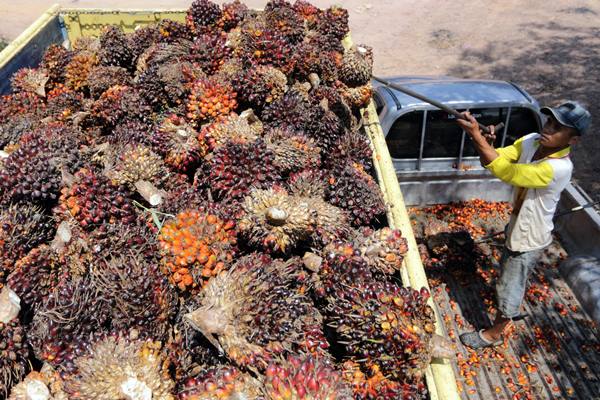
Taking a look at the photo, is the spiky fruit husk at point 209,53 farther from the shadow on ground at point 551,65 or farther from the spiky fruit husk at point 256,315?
the shadow on ground at point 551,65

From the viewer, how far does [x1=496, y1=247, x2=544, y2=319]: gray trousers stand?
186 inches

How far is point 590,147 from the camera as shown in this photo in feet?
30.3

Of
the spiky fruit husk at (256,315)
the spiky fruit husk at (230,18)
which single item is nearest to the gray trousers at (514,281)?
the spiky fruit husk at (256,315)

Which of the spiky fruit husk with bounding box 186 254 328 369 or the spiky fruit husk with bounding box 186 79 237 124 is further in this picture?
the spiky fruit husk with bounding box 186 79 237 124

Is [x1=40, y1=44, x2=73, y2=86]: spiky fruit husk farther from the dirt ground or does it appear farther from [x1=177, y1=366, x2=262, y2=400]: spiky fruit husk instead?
the dirt ground

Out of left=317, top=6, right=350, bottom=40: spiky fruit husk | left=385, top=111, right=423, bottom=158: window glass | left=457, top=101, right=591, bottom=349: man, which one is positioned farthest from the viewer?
left=385, top=111, right=423, bottom=158: window glass

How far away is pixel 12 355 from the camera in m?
2.07

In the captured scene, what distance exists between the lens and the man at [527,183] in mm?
3895

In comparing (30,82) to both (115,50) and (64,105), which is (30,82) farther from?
(115,50)

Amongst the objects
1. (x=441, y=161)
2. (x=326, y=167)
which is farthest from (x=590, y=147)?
(x=326, y=167)

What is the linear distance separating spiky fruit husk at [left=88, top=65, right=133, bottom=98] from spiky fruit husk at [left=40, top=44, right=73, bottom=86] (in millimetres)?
567

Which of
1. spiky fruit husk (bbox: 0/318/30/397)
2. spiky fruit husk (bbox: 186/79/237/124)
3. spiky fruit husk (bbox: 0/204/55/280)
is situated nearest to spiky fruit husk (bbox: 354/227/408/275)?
spiky fruit husk (bbox: 186/79/237/124)

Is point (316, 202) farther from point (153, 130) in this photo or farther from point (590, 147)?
point (590, 147)

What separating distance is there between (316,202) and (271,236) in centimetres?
45
